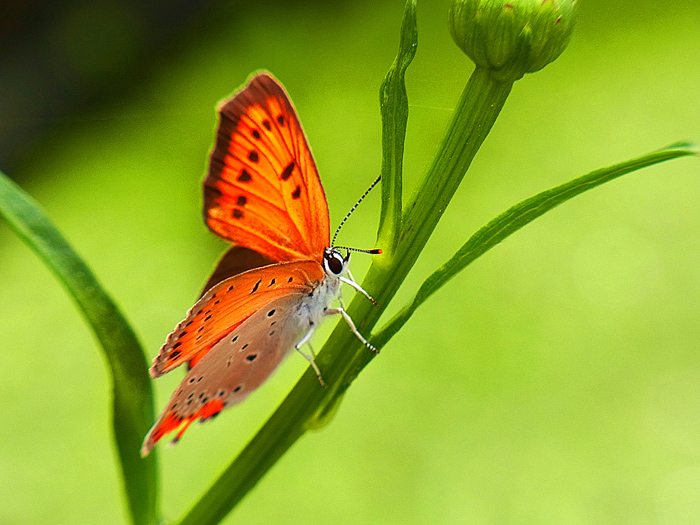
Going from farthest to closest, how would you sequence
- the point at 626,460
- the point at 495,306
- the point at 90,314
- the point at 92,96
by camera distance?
the point at 92,96 < the point at 495,306 < the point at 626,460 < the point at 90,314

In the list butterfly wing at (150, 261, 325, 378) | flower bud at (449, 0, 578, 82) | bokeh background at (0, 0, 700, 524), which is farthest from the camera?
bokeh background at (0, 0, 700, 524)

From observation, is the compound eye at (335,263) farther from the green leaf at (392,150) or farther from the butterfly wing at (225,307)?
the green leaf at (392,150)

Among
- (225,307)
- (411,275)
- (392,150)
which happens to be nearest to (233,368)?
(225,307)

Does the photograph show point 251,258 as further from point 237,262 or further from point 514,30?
point 514,30

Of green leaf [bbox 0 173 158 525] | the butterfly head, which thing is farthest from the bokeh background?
green leaf [bbox 0 173 158 525]

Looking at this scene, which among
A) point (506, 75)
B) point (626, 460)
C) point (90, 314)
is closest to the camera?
point (506, 75)

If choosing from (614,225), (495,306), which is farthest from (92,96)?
(614,225)

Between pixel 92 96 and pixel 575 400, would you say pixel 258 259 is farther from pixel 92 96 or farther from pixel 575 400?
pixel 92 96

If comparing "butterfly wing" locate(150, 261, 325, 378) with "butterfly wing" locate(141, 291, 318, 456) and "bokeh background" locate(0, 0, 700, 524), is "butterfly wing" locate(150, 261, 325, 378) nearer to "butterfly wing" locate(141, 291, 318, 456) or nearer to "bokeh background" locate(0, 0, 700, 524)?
"butterfly wing" locate(141, 291, 318, 456)
